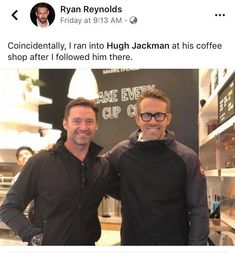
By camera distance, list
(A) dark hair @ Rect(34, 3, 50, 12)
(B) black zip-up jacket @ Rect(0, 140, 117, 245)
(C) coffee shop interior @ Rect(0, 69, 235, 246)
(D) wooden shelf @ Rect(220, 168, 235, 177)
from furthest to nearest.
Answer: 1. (C) coffee shop interior @ Rect(0, 69, 235, 246)
2. (D) wooden shelf @ Rect(220, 168, 235, 177)
3. (B) black zip-up jacket @ Rect(0, 140, 117, 245)
4. (A) dark hair @ Rect(34, 3, 50, 12)

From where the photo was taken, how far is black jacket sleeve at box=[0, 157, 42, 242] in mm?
827

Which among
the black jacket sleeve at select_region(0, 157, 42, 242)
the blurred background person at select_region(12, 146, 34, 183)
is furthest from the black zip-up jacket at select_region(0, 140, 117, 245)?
the blurred background person at select_region(12, 146, 34, 183)

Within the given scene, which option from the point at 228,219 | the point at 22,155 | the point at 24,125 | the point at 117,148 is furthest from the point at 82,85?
the point at 228,219

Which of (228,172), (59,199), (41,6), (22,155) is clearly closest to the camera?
(41,6)

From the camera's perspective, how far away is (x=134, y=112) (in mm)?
2105

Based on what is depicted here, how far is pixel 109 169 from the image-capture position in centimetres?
89

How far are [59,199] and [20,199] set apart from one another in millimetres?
103

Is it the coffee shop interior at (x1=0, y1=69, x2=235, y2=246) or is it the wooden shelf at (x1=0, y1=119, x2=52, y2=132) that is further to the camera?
the wooden shelf at (x1=0, y1=119, x2=52, y2=132)

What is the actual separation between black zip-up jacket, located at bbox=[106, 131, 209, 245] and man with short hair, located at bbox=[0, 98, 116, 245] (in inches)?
2.9

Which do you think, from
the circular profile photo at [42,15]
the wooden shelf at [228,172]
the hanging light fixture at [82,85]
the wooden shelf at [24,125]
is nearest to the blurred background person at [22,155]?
the wooden shelf at [24,125]

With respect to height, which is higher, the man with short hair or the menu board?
the menu board

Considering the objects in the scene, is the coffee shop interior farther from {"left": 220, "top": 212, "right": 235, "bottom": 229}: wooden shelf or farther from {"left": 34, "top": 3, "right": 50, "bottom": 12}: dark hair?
{"left": 34, "top": 3, "right": 50, "bottom": 12}: dark hair

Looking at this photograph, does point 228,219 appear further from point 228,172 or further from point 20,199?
point 20,199

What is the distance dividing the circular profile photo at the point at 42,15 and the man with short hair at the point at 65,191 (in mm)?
232
